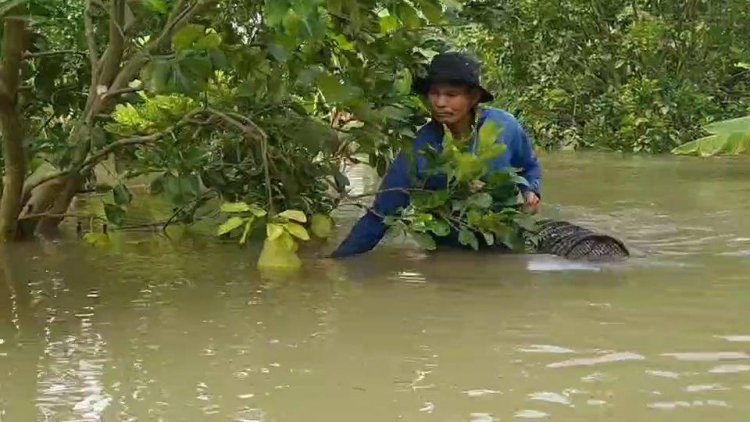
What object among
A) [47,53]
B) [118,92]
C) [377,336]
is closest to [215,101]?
[118,92]

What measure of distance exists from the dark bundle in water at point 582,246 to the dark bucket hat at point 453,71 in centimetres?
70

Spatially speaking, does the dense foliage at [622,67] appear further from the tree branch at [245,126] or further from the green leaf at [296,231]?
the green leaf at [296,231]

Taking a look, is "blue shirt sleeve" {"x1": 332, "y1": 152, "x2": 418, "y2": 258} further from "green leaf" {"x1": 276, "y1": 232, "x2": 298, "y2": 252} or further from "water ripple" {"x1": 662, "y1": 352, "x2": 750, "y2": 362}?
"water ripple" {"x1": 662, "y1": 352, "x2": 750, "y2": 362}

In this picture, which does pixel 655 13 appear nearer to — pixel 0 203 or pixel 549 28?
pixel 549 28

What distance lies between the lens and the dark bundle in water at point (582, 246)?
15.1 feet

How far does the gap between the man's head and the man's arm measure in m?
0.28

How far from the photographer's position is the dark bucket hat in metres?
4.88

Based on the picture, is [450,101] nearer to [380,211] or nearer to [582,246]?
[380,211]

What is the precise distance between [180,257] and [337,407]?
2.57 m

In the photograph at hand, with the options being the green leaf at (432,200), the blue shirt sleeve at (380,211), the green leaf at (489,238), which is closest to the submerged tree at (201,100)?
the blue shirt sleeve at (380,211)

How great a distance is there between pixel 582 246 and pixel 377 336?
166cm

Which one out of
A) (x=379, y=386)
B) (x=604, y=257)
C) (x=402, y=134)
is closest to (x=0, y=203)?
(x=402, y=134)

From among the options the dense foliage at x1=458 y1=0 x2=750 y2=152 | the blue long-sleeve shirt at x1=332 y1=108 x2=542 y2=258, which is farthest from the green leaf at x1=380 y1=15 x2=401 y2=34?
the dense foliage at x1=458 y1=0 x2=750 y2=152

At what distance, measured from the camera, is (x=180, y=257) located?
4902 millimetres
